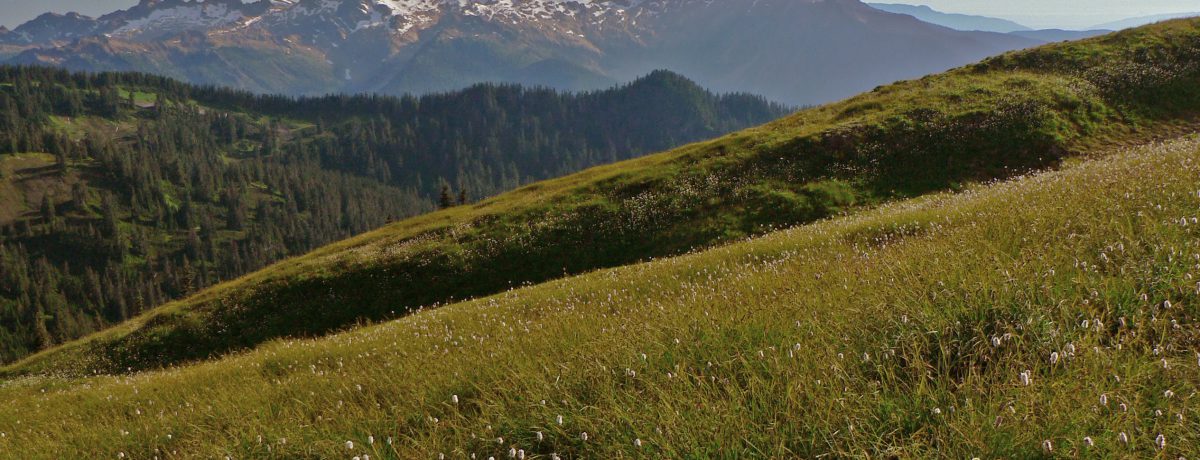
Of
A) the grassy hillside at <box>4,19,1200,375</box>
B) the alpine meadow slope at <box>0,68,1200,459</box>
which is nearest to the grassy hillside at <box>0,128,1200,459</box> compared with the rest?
the alpine meadow slope at <box>0,68,1200,459</box>

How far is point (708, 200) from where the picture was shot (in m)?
33.3

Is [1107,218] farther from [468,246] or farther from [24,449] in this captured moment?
[468,246]

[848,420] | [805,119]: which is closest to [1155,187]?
[848,420]

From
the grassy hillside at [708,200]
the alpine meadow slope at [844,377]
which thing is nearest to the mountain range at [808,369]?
the alpine meadow slope at [844,377]

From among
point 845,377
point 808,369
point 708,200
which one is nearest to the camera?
point 845,377

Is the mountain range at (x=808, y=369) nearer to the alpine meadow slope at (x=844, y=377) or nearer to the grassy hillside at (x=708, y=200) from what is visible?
the alpine meadow slope at (x=844, y=377)

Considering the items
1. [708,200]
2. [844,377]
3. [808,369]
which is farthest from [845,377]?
[708,200]

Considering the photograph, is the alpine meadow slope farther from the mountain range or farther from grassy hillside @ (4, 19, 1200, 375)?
grassy hillside @ (4, 19, 1200, 375)

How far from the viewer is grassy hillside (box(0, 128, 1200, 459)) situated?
110 inches

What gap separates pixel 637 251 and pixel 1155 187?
23.6 metres

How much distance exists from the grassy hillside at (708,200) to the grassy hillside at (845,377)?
22.0m

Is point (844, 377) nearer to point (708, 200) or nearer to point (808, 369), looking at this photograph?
point (808, 369)

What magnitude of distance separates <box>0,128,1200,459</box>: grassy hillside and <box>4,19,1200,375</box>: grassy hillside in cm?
2201

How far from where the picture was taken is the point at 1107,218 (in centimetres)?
595
